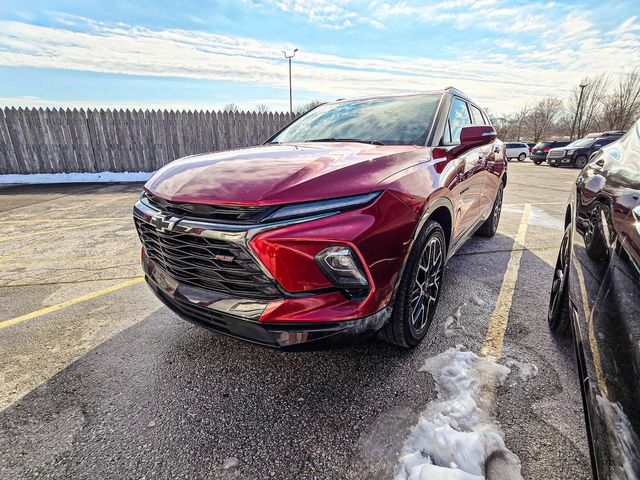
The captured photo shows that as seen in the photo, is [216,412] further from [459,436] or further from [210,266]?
[459,436]

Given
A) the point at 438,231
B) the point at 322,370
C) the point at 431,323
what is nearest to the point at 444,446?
the point at 322,370

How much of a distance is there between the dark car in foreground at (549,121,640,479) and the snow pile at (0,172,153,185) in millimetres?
12933

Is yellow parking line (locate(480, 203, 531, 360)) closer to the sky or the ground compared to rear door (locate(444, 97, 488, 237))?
closer to the ground

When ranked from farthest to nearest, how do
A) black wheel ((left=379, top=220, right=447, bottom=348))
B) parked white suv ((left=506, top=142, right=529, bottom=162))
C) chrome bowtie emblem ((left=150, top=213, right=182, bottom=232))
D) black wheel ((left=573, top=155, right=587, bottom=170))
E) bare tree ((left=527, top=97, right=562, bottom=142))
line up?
bare tree ((left=527, top=97, right=562, bottom=142)) < parked white suv ((left=506, top=142, right=529, bottom=162)) < black wheel ((left=573, top=155, right=587, bottom=170)) < black wheel ((left=379, top=220, right=447, bottom=348)) < chrome bowtie emblem ((left=150, top=213, right=182, bottom=232))

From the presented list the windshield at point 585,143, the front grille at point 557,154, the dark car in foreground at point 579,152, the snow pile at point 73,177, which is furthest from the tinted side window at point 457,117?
the windshield at point 585,143

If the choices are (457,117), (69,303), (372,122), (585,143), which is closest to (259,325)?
(372,122)

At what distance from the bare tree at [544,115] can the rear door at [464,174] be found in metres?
55.9

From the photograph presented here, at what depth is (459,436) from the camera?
5.23ft

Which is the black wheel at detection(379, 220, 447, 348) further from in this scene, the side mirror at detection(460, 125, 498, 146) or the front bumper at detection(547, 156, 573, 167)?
the front bumper at detection(547, 156, 573, 167)

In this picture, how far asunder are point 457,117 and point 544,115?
192ft

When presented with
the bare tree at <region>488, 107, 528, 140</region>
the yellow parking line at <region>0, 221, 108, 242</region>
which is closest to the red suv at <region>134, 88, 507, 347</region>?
the yellow parking line at <region>0, 221, 108, 242</region>

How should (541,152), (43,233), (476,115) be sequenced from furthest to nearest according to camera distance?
(541,152) → (43,233) → (476,115)

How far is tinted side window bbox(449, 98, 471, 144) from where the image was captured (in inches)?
Answer: 110

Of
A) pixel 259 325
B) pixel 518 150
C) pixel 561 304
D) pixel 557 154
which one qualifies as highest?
pixel 259 325
